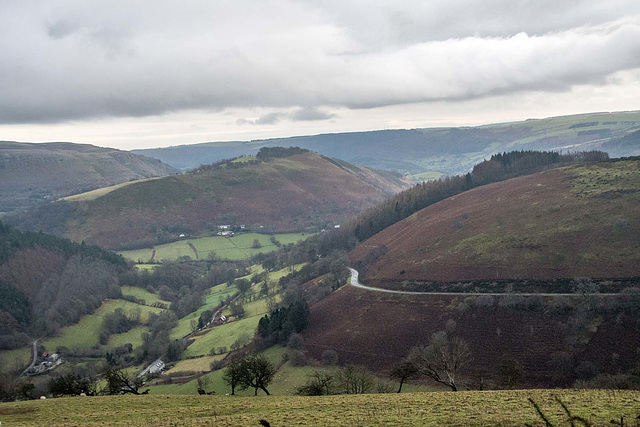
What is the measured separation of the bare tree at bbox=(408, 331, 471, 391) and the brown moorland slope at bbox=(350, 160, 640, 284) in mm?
32115

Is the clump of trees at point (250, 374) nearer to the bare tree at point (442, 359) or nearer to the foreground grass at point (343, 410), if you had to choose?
the foreground grass at point (343, 410)

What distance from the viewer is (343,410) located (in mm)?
38625

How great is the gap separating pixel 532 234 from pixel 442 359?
6974 centimetres

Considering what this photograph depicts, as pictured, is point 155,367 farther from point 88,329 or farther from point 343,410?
point 343,410

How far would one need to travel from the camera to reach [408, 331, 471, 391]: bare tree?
58.8 meters

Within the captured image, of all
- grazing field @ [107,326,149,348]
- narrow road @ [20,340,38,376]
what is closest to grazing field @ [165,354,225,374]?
grazing field @ [107,326,149,348]

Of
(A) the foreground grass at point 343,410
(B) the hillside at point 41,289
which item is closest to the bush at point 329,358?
(A) the foreground grass at point 343,410

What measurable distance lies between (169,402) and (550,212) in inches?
4553

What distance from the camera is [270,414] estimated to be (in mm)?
38219

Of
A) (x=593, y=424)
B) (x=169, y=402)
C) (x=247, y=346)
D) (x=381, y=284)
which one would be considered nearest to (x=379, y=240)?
(x=381, y=284)

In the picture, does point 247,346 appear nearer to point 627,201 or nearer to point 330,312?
point 330,312

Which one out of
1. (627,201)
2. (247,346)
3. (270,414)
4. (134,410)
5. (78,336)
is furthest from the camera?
(78,336)

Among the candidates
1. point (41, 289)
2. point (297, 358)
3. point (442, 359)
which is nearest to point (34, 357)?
point (41, 289)

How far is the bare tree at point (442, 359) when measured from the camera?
58759 millimetres
